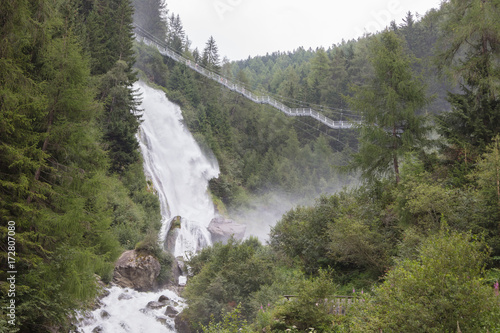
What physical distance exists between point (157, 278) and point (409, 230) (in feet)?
47.9

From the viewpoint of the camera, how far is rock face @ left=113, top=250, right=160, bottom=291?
1897 cm

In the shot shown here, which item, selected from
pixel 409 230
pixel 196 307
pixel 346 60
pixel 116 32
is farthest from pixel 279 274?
pixel 346 60

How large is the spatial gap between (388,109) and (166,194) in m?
21.2

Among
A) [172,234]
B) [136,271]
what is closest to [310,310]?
[136,271]

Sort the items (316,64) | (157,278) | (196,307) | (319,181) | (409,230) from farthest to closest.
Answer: (316,64), (319,181), (157,278), (196,307), (409,230)

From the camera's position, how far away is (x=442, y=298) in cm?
542

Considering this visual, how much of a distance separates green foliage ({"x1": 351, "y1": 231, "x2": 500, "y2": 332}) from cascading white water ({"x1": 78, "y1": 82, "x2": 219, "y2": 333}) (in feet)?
40.7

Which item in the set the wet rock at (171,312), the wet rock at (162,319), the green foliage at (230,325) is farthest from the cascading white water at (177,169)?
the green foliage at (230,325)

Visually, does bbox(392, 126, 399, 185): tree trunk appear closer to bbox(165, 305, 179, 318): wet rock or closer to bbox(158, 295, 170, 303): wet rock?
bbox(165, 305, 179, 318): wet rock

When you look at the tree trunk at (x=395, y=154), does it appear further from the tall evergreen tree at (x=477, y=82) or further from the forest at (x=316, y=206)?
the tall evergreen tree at (x=477, y=82)

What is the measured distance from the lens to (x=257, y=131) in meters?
52.3

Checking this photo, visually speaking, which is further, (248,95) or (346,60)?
(346,60)

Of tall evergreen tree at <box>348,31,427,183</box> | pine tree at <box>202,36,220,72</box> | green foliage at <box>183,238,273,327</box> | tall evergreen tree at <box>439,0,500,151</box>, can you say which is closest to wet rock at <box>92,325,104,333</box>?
green foliage at <box>183,238,273,327</box>

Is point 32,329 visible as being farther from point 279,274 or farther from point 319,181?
point 319,181
